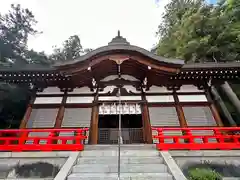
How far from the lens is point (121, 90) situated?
8.49 m

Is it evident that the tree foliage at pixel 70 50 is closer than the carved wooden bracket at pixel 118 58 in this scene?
No

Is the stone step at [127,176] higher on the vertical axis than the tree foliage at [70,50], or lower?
lower

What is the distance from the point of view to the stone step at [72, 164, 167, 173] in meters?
4.88

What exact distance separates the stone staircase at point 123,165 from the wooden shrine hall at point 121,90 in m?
1.50

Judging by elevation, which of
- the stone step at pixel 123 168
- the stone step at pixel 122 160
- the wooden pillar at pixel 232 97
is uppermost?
the wooden pillar at pixel 232 97

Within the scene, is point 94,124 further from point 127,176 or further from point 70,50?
point 70,50

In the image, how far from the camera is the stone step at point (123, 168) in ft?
16.0

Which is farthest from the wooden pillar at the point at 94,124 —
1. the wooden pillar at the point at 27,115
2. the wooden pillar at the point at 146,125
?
the wooden pillar at the point at 27,115

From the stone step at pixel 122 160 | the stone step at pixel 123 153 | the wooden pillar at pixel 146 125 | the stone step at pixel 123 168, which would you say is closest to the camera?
the stone step at pixel 123 168

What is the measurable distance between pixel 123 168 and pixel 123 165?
16 cm

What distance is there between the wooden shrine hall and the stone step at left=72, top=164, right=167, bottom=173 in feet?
7.43

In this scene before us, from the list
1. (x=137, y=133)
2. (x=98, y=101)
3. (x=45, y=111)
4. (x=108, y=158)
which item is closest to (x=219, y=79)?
(x=137, y=133)

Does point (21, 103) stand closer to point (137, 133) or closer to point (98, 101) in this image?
point (98, 101)

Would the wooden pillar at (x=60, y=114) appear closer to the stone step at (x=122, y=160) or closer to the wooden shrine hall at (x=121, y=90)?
the wooden shrine hall at (x=121, y=90)
